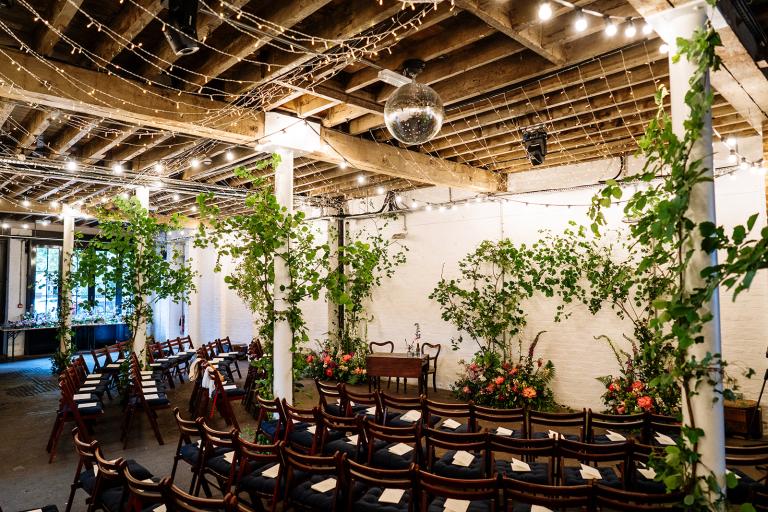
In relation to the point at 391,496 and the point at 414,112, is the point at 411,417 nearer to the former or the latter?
the point at 391,496

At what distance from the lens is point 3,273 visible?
1240cm

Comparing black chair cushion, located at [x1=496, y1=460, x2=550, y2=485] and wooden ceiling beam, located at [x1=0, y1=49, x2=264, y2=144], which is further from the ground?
wooden ceiling beam, located at [x1=0, y1=49, x2=264, y2=144]

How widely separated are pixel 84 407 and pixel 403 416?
12.0 feet

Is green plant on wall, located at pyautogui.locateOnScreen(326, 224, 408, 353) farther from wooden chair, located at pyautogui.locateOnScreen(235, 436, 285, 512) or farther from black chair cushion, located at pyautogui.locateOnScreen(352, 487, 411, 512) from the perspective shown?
black chair cushion, located at pyautogui.locateOnScreen(352, 487, 411, 512)

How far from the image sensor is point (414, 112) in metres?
3.04

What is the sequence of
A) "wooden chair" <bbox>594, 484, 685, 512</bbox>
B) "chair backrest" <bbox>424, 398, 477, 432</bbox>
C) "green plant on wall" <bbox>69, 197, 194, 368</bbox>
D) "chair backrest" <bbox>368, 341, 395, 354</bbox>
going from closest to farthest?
"wooden chair" <bbox>594, 484, 685, 512</bbox>, "chair backrest" <bbox>424, 398, 477, 432</bbox>, "green plant on wall" <bbox>69, 197, 194, 368</bbox>, "chair backrest" <bbox>368, 341, 395, 354</bbox>

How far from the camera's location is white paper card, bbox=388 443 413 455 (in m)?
3.94

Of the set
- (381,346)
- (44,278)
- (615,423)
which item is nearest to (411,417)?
(615,423)

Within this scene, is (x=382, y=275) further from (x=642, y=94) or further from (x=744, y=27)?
(x=744, y=27)

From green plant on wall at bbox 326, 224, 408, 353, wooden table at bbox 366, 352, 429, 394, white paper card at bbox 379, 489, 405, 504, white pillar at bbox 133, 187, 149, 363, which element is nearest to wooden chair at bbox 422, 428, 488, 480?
white paper card at bbox 379, 489, 405, 504

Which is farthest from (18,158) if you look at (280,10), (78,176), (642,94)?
(642,94)

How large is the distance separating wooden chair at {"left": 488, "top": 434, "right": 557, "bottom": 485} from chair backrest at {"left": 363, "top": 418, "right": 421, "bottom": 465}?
57 centimetres

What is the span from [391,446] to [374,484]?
50.1 inches

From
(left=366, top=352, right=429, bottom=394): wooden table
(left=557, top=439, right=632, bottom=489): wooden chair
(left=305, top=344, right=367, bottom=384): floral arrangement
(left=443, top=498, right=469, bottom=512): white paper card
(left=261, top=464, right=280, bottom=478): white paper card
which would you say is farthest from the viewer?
(left=305, top=344, right=367, bottom=384): floral arrangement
